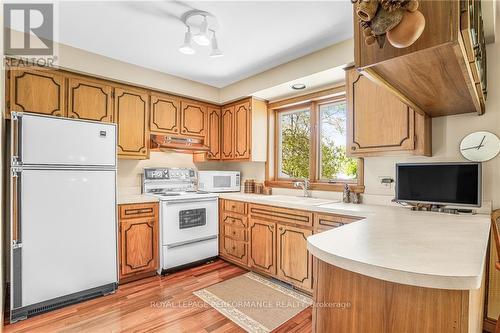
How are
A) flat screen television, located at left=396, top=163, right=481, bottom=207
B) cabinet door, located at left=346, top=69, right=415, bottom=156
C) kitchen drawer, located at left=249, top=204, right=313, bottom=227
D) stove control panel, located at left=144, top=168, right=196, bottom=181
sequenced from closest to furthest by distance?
flat screen television, located at left=396, top=163, right=481, bottom=207 → cabinet door, located at left=346, top=69, right=415, bottom=156 → kitchen drawer, located at left=249, top=204, right=313, bottom=227 → stove control panel, located at left=144, top=168, right=196, bottom=181

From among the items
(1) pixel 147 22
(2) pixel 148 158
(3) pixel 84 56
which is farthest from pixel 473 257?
(3) pixel 84 56

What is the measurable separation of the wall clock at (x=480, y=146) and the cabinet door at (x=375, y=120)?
40 cm

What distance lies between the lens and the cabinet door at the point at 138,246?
8.85 ft

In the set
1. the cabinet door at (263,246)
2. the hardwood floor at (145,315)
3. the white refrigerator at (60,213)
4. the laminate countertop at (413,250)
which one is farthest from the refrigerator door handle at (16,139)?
the laminate countertop at (413,250)

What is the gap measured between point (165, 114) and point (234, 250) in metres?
1.98

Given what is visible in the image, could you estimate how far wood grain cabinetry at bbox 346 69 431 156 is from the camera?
6.61 ft

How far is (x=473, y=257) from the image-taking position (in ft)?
2.88

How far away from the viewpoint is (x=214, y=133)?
12.9 ft

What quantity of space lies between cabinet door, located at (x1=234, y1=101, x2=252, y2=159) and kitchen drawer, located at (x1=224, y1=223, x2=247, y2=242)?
3.16 ft

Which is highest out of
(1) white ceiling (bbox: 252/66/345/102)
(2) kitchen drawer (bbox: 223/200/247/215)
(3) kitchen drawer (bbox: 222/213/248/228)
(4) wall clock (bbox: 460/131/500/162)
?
(1) white ceiling (bbox: 252/66/345/102)

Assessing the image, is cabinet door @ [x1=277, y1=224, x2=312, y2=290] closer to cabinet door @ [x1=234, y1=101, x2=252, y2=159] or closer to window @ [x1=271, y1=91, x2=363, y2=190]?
window @ [x1=271, y1=91, x2=363, y2=190]

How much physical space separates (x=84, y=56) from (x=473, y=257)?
337 cm

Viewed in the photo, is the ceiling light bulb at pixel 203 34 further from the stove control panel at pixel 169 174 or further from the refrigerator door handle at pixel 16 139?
the stove control panel at pixel 169 174

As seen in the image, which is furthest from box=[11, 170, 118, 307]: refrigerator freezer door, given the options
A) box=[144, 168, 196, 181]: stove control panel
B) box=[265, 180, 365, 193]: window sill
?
box=[265, 180, 365, 193]: window sill
